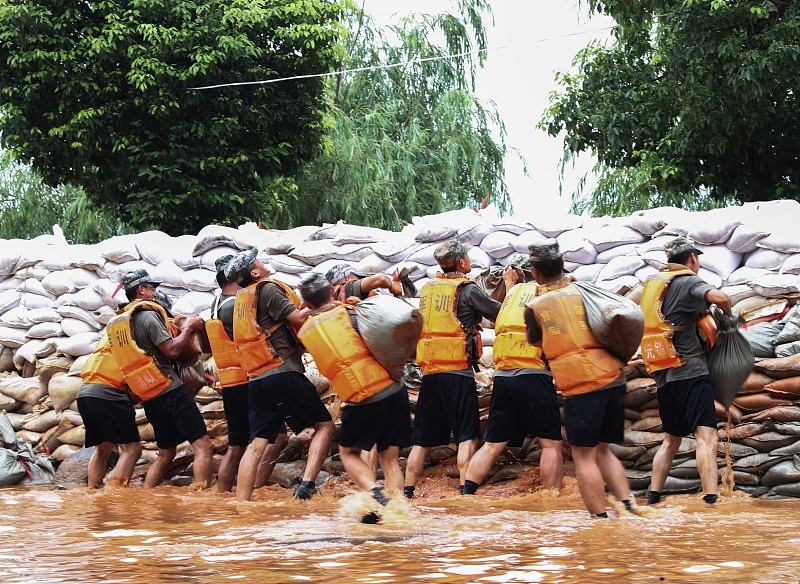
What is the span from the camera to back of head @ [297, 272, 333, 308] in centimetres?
627

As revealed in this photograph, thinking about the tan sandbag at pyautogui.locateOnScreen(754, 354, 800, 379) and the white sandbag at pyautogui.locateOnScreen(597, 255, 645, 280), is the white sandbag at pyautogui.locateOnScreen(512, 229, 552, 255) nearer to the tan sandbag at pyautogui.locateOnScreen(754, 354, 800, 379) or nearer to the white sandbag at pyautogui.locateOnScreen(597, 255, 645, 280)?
the white sandbag at pyautogui.locateOnScreen(597, 255, 645, 280)

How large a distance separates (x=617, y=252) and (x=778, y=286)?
1.29 meters

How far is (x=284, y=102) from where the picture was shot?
50.1 feet

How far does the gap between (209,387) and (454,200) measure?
13.3 metres

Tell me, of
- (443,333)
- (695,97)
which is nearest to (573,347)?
(443,333)

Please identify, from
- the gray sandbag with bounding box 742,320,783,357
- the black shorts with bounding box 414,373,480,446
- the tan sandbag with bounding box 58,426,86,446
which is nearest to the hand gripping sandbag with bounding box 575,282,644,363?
the gray sandbag with bounding box 742,320,783,357

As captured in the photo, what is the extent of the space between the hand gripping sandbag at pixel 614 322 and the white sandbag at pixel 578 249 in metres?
2.91

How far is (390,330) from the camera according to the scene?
19.5 ft

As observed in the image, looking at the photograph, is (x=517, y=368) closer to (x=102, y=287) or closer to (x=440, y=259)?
(x=440, y=259)

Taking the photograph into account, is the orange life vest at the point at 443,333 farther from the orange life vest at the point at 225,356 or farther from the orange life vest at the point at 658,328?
the orange life vest at the point at 225,356

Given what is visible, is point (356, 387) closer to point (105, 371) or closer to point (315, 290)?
point (315, 290)

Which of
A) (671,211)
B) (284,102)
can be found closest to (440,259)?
(671,211)

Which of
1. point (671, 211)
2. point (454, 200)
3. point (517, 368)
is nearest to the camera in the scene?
point (517, 368)

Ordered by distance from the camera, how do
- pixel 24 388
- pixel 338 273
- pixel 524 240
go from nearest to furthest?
pixel 338 273 < pixel 524 240 < pixel 24 388
